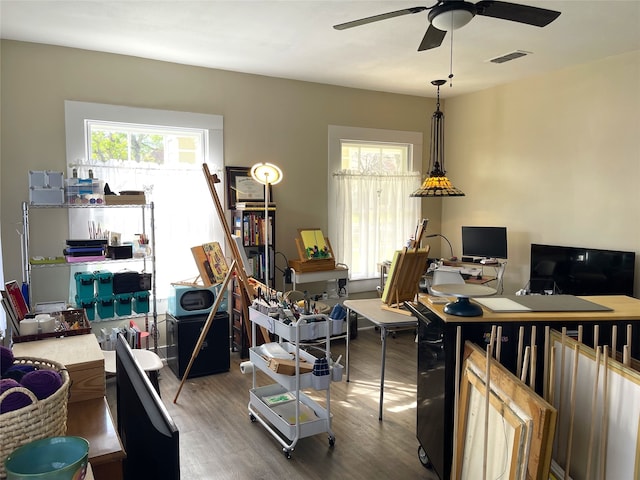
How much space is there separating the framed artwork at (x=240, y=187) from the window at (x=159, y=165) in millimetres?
98

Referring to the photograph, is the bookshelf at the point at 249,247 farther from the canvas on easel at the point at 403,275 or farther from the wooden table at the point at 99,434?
the wooden table at the point at 99,434

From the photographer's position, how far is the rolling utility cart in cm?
285

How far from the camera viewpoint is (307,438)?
312 cm

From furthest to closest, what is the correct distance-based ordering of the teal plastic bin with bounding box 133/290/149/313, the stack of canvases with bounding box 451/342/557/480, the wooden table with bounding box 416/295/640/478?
the teal plastic bin with bounding box 133/290/149/313 < the wooden table with bounding box 416/295/640/478 < the stack of canvases with bounding box 451/342/557/480

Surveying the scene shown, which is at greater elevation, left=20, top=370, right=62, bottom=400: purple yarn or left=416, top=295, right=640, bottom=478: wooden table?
left=20, top=370, right=62, bottom=400: purple yarn

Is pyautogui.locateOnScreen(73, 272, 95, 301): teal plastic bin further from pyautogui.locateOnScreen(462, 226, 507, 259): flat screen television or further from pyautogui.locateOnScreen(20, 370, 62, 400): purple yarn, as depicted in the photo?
pyautogui.locateOnScreen(462, 226, 507, 259): flat screen television

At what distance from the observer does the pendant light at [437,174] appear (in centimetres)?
474

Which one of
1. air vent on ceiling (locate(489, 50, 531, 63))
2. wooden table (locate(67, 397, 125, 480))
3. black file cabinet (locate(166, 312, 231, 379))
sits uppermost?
air vent on ceiling (locate(489, 50, 531, 63))

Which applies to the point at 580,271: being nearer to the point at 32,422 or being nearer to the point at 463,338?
the point at 463,338

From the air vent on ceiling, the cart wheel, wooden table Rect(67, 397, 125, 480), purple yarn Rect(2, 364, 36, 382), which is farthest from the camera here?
the air vent on ceiling

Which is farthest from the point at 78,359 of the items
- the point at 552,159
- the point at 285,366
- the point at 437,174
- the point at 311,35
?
the point at 552,159

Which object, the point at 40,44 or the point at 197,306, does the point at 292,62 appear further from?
the point at 197,306

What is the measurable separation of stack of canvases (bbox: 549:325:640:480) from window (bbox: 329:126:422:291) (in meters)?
3.73

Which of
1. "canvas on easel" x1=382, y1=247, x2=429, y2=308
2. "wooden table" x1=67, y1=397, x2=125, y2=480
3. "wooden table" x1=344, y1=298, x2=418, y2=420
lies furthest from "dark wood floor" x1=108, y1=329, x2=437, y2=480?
"wooden table" x1=67, y1=397, x2=125, y2=480
